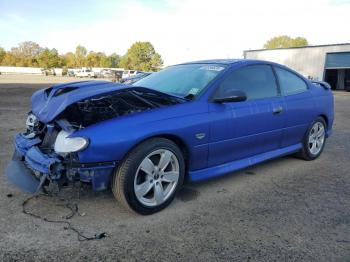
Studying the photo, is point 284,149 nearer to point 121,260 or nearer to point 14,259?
point 121,260

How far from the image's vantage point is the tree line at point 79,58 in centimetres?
8425

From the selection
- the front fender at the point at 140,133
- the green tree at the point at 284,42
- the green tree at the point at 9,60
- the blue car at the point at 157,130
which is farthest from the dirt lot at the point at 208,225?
the green tree at the point at 9,60

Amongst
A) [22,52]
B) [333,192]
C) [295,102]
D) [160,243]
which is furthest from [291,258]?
[22,52]

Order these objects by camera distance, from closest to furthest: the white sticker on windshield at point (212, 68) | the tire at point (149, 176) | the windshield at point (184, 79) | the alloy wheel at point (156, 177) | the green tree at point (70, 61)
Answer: the tire at point (149, 176) → the alloy wheel at point (156, 177) → the windshield at point (184, 79) → the white sticker on windshield at point (212, 68) → the green tree at point (70, 61)

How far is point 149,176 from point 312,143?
3132 mm

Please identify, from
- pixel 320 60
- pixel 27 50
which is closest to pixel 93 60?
pixel 27 50

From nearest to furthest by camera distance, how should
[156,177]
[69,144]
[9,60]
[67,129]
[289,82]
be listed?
[69,144] → [67,129] → [156,177] → [289,82] → [9,60]

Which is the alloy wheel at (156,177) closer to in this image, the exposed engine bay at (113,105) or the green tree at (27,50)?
the exposed engine bay at (113,105)

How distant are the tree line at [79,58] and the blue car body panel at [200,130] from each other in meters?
75.4

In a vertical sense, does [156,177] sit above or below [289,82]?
below

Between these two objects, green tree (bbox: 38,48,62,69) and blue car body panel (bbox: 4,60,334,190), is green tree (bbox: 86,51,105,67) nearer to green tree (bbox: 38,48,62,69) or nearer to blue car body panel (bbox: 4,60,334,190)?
green tree (bbox: 38,48,62,69)

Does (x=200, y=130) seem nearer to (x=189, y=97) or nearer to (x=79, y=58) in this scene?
(x=189, y=97)

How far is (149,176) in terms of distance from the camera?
10.6 ft

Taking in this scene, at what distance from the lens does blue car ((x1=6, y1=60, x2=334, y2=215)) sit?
2.93 meters
